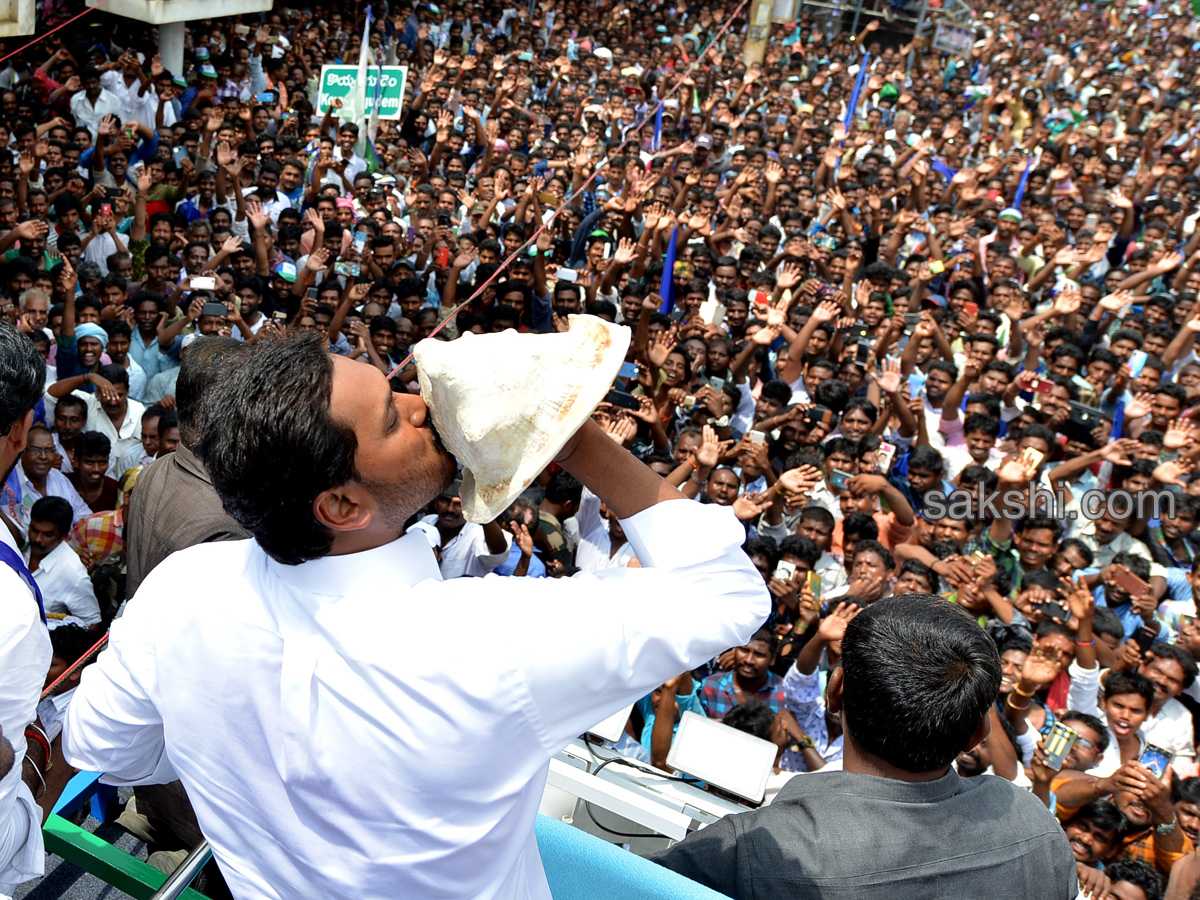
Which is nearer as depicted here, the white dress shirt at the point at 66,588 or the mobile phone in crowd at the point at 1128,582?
the white dress shirt at the point at 66,588

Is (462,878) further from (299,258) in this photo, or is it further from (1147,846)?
(299,258)

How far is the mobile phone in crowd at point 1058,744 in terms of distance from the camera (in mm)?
3486

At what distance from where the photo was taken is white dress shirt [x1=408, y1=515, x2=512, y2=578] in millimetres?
4316

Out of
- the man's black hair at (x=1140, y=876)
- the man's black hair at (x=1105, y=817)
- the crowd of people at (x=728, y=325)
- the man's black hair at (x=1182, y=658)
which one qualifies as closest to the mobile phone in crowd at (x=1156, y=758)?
the crowd of people at (x=728, y=325)

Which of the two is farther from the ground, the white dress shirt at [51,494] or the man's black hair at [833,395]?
the man's black hair at [833,395]

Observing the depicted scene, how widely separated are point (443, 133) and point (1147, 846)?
8.22 meters

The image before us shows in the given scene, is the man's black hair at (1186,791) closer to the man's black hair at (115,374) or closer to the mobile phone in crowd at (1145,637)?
the mobile phone in crowd at (1145,637)

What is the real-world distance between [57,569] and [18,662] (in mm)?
2779

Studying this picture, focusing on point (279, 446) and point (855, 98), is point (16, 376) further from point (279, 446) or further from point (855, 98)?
point (855, 98)

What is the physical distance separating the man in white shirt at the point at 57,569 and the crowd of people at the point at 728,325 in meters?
0.01

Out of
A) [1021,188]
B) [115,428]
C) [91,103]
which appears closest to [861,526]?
[115,428]

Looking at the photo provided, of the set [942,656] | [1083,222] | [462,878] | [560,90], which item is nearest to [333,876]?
[462,878]

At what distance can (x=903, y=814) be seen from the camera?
1.46 meters

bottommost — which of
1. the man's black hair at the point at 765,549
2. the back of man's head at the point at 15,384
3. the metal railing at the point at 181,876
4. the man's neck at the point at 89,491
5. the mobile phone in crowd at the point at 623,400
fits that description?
the man's neck at the point at 89,491
